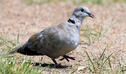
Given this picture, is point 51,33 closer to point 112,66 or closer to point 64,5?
point 112,66

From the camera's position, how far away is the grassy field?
604 centimetres

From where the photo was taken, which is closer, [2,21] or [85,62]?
[85,62]

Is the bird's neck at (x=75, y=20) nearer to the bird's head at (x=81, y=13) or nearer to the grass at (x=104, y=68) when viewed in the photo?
the bird's head at (x=81, y=13)

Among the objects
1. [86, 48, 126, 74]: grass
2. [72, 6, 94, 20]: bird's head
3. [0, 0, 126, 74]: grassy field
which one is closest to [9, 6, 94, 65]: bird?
[72, 6, 94, 20]: bird's head

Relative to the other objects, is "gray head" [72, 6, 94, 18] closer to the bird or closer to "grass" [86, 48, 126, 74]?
the bird

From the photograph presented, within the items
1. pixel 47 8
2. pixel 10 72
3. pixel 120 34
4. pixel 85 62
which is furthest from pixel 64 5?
pixel 10 72

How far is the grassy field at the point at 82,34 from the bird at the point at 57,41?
178 mm

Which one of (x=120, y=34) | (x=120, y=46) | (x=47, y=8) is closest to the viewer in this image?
(x=120, y=46)

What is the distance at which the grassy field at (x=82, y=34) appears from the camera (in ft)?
19.8

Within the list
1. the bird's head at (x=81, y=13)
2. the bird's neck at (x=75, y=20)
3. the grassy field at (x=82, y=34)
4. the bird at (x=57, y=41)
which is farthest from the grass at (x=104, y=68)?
the bird's head at (x=81, y=13)

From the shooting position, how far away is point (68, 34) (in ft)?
20.6

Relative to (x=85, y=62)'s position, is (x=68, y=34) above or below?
above

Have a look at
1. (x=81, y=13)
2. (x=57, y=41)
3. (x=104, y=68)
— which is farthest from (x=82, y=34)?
(x=104, y=68)

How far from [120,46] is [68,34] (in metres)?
1.61
